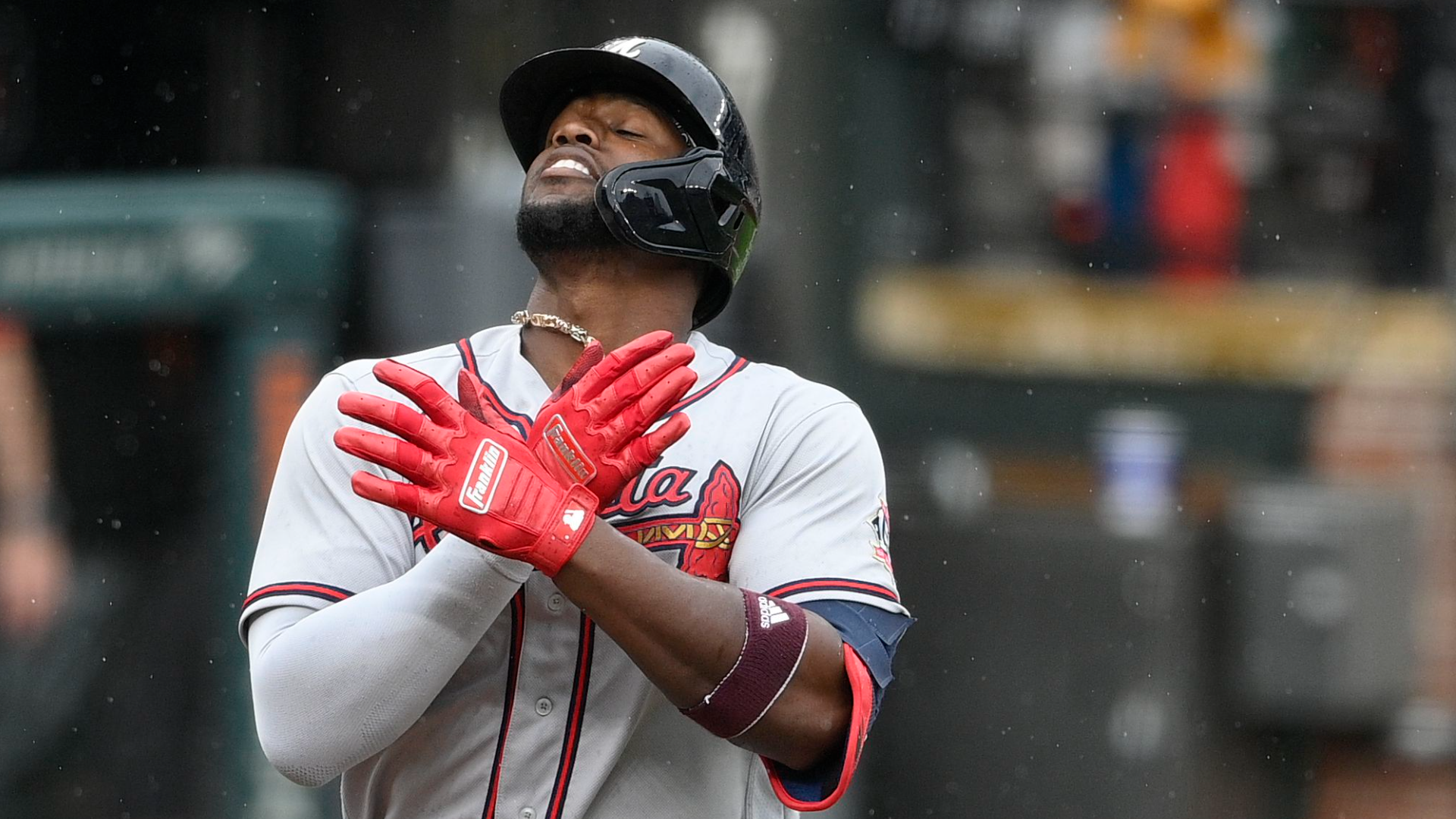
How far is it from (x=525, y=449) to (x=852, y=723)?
0.43 meters

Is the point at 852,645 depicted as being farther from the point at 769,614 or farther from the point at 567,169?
the point at 567,169

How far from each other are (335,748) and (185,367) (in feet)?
13.5

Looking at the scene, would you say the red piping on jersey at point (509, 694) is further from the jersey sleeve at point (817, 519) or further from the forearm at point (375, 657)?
the jersey sleeve at point (817, 519)

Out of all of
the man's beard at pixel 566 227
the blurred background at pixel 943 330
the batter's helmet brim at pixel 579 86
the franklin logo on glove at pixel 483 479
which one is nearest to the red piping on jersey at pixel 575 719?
the franklin logo on glove at pixel 483 479

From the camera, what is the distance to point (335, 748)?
1.56m

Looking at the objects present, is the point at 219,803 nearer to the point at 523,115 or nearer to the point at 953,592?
the point at 953,592

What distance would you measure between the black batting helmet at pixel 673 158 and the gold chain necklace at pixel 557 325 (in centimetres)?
12

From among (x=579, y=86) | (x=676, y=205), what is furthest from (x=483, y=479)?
(x=579, y=86)

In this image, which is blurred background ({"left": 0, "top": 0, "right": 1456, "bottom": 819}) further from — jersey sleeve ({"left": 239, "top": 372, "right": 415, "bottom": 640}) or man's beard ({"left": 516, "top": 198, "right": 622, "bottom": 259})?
jersey sleeve ({"left": 239, "top": 372, "right": 415, "bottom": 640})

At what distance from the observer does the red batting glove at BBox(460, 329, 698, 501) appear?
1.52 meters

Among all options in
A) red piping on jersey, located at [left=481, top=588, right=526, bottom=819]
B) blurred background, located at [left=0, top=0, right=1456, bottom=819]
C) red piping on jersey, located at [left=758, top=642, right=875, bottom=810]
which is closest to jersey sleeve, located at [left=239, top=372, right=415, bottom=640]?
red piping on jersey, located at [left=481, top=588, right=526, bottom=819]

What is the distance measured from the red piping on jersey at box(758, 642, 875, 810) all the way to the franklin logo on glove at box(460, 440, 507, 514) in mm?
408

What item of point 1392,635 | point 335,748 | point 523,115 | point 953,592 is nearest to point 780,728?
point 335,748

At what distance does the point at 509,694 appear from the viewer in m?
1.66
